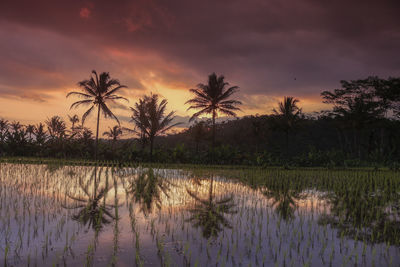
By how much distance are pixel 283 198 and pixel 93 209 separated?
5317 millimetres

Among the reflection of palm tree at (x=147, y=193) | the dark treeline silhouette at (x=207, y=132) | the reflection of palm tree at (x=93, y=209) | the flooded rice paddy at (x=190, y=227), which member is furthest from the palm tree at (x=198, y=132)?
the reflection of palm tree at (x=93, y=209)

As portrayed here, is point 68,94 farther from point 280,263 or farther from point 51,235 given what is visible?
point 280,263

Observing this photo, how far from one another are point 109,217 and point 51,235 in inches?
54.2

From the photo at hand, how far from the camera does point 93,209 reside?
271 inches

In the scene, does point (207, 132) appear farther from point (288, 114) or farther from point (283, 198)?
point (283, 198)

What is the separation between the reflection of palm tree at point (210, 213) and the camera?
578 cm

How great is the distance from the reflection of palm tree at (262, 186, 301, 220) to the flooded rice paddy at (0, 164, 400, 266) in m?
0.03

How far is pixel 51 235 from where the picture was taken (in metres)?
4.98

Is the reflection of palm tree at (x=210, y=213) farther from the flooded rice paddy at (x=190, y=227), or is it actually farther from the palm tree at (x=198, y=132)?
the palm tree at (x=198, y=132)

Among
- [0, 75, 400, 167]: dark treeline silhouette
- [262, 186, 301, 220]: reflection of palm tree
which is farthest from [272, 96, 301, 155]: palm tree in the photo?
[262, 186, 301, 220]: reflection of palm tree

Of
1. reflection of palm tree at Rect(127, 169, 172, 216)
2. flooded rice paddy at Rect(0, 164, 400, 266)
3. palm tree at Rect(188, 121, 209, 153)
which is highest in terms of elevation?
palm tree at Rect(188, 121, 209, 153)

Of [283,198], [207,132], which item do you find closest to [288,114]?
[207,132]

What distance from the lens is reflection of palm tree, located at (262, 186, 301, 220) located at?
7352 millimetres

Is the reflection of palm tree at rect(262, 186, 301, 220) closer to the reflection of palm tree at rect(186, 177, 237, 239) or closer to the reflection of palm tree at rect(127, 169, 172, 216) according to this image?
the reflection of palm tree at rect(186, 177, 237, 239)
